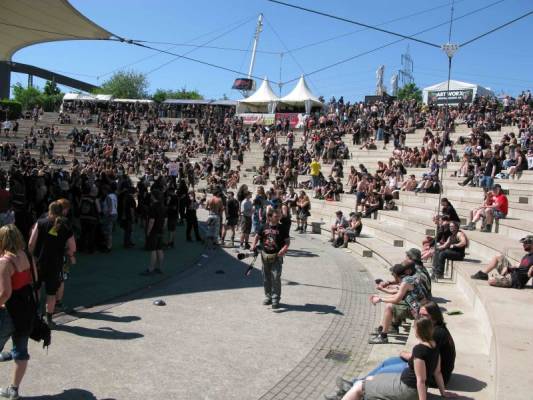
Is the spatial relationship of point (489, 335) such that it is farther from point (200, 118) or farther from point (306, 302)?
point (200, 118)

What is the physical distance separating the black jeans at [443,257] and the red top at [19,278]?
827 cm

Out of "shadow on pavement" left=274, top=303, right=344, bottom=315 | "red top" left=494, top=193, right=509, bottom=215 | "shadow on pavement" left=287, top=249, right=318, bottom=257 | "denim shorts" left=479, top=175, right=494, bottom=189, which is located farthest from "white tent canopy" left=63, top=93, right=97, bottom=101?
"shadow on pavement" left=274, top=303, right=344, bottom=315

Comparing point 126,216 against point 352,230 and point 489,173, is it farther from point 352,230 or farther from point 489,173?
point 489,173

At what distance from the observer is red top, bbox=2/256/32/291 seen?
189 inches

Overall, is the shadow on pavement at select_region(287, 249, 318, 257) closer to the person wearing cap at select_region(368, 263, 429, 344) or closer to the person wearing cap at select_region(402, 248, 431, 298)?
the person wearing cap at select_region(402, 248, 431, 298)

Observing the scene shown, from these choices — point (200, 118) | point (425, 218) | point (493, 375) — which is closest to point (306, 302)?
point (493, 375)

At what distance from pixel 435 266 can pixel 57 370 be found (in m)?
7.80

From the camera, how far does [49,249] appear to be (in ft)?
22.7

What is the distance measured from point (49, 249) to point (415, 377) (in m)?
4.90

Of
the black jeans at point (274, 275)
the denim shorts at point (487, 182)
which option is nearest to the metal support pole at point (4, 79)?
the denim shorts at point (487, 182)

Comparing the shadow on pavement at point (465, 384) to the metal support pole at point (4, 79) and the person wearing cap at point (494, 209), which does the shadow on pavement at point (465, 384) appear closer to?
the person wearing cap at point (494, 209)

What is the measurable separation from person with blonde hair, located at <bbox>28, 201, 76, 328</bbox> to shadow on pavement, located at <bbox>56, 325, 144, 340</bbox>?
24cm

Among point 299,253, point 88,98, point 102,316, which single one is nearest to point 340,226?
point 299,253

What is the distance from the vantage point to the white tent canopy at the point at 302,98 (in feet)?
129
